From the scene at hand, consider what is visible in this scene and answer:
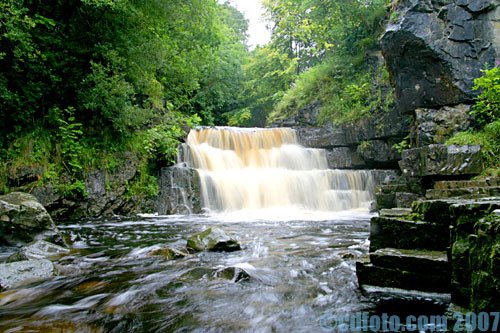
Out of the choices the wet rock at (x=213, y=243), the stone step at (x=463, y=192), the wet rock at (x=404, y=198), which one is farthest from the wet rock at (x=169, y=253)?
the wet rock at (x=404, y=198)

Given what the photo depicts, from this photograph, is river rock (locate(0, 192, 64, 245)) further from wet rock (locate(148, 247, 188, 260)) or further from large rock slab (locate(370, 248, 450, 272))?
large rock slab (locate(370, 248, 450, 272))

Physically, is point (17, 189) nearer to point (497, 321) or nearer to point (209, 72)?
point (497, 321)

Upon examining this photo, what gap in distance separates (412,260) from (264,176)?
9.46 metres

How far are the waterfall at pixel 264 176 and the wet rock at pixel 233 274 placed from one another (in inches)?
275

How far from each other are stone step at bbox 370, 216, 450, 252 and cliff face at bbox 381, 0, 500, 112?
8.22 metres

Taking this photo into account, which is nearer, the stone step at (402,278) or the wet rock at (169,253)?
the stone step at (402,278)

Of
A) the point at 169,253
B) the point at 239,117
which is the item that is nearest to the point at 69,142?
the point at 169,253

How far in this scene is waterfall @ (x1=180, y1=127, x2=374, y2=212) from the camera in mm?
11086

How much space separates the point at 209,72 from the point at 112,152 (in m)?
11.3

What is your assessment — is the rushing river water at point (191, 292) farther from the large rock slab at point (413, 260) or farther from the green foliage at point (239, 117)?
the green foliage at point (239, 117)

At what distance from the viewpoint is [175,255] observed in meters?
4.47

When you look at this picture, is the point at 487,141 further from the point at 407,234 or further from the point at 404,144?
the point at 407,234

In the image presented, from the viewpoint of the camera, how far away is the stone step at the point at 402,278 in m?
2.62

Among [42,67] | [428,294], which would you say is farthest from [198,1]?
[428,294]
